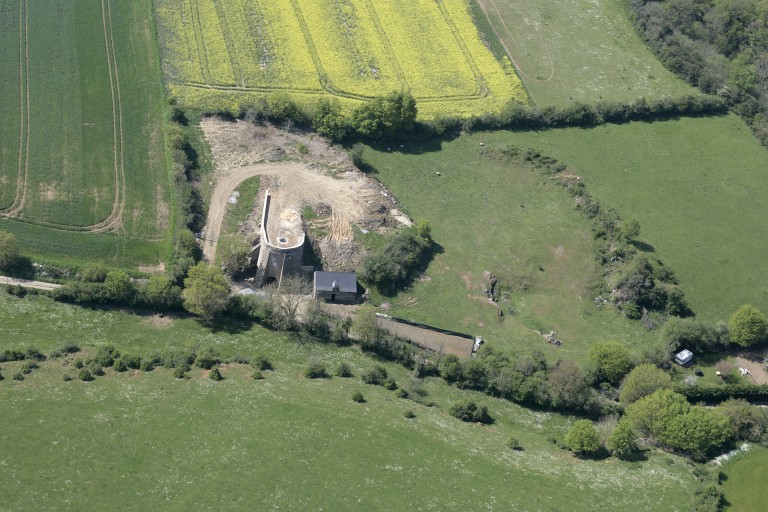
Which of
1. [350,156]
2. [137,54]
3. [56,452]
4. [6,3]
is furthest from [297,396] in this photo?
[6,3]

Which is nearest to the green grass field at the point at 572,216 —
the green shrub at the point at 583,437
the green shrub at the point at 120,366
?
the green shrub at the point at 583,437

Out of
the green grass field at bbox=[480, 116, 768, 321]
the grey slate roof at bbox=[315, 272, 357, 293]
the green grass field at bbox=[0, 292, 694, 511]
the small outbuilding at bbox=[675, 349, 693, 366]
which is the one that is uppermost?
the green grass field at bbox=[480, 116, 768, 321]

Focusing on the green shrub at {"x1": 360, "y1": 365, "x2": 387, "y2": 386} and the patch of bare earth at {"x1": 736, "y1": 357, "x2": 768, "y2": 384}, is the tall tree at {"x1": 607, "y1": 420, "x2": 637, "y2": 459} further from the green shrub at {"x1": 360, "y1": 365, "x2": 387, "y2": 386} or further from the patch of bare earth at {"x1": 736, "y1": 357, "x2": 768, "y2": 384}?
the green shrub at {"x1": 360, "y1": 365, "x2": 387, "y2": 386}

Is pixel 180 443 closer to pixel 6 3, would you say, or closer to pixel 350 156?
pixel 350 156

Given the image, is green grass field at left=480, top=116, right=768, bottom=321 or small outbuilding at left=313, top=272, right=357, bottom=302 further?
green grass field at left=480, top=116, right=768, bottom=321

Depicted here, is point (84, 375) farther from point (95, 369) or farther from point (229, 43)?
point (229, 43)

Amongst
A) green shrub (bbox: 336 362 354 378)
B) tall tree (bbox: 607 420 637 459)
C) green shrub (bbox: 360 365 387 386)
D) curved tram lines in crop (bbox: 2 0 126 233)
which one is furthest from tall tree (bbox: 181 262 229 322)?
tall tree (bbox: 607 420 637 459)
